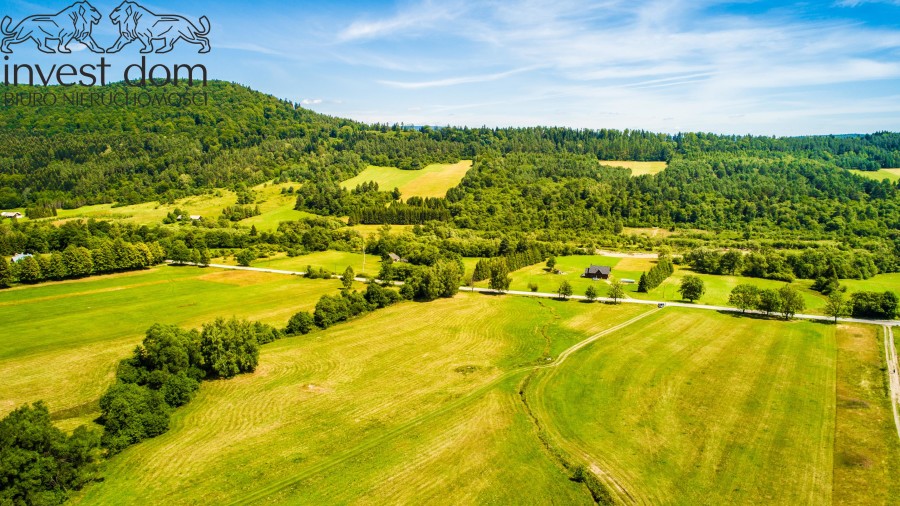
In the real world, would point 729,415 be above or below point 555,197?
below

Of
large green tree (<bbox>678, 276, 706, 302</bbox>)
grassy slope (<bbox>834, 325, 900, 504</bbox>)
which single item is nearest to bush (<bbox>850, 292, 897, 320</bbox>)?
grassy slope (<bbox>834, 325, 900, 504</bbox>)

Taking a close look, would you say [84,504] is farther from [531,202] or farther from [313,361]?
[531,202]

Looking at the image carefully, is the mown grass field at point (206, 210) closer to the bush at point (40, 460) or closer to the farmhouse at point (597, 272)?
the farmhouse at point (597, 272)

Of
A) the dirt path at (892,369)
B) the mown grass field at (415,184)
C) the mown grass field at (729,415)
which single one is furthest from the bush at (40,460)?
the mown grass field at (415,184)

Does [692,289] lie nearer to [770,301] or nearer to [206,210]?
[770,301]

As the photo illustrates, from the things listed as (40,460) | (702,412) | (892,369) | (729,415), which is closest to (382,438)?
(40,460)

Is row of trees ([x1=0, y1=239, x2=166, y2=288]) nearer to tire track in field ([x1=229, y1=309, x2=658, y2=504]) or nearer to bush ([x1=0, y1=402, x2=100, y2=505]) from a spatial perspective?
bush ([x1=0, y1=402, x2=100, y2=505])
